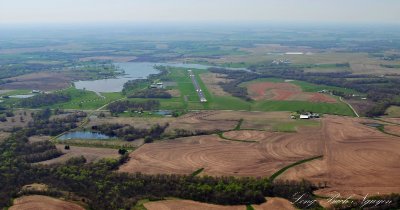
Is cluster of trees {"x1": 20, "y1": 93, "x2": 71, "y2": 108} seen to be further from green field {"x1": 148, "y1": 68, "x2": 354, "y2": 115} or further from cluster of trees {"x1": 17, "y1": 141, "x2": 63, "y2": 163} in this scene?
cluster of trees {"x1": 17, "y1": 141, "x2": 63, "y2": 163}

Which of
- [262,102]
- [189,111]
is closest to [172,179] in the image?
[189,111]

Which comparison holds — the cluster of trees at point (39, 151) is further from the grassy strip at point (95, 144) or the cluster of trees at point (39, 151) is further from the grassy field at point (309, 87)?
the grassy field at point (309, 87)

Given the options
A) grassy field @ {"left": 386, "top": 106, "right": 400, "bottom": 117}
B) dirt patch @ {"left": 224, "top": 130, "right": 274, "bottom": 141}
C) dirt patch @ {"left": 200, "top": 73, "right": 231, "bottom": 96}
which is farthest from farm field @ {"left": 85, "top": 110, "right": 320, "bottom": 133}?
dirt patch @ {"left": 200, "top": 73, "right": 231, "bottom": 96}

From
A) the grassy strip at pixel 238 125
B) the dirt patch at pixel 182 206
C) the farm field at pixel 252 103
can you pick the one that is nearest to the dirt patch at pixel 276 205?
the dirt patch at pixel 182 206

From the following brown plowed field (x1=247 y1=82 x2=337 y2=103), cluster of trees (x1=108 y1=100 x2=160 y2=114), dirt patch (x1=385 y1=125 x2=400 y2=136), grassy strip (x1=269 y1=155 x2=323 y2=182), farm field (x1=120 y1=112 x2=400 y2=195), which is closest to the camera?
farm field (x1=120 y1=112 x2=400 y2=195)

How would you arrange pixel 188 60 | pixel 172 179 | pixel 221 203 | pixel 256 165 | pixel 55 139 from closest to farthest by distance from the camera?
pixel 221 203 < pixel 172 179 < pixel 256 165 < pixel 55 139 < pixel 188 60

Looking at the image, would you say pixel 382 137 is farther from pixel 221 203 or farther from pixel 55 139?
pixel 55 139
